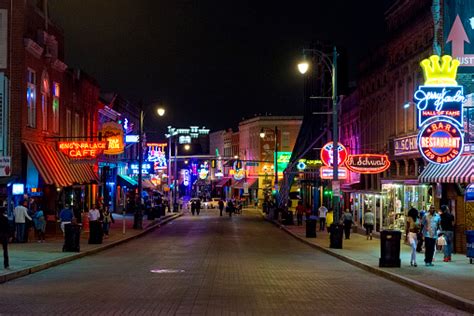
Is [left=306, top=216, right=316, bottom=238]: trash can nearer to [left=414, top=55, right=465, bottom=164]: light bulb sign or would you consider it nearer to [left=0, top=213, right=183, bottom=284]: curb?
[left=0, top=213, right=183, bottom=284]: curb

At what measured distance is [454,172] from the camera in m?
25.6

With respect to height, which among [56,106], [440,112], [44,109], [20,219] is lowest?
[20,219]

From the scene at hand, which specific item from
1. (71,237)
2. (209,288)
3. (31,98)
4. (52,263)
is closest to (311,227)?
(71,237)

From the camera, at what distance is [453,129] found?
78.1 ft

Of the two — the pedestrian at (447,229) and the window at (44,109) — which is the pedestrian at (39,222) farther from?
the pedestrian at (447,229)

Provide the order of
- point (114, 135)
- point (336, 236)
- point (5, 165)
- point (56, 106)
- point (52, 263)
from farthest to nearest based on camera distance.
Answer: point (114, 135)
point (56, 106)
point (336, 236)
point (5, 165)
point (52, 263)

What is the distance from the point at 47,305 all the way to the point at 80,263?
994 centimetres

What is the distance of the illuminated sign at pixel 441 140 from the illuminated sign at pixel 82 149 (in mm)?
18005

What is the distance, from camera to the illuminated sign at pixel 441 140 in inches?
938

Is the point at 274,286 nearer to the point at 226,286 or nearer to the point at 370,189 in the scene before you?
the point at 226,286

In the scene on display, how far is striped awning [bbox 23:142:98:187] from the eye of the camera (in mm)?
33612

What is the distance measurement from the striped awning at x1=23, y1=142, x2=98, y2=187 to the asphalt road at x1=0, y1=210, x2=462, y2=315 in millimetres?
8269

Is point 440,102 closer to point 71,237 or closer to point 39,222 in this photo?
point 71,237

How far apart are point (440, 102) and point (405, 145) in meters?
7.91
